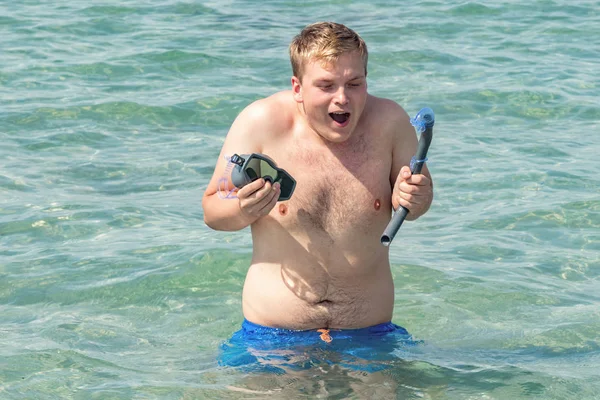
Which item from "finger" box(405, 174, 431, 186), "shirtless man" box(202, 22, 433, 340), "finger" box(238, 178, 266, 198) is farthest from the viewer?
"shirtless man" box(202, 22, 433, 340)

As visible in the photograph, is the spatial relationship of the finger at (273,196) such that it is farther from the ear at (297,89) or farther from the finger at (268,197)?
the ear at (297,89)

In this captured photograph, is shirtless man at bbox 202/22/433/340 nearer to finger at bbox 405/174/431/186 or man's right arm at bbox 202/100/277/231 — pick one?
man's right arm at bbox 202/100/277/231

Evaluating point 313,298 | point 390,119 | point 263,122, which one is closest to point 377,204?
point 390,119

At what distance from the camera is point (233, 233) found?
22.5 ft

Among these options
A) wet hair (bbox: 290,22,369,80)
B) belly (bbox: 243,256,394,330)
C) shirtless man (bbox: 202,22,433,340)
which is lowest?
belly (bbox: 243,256,394,330)

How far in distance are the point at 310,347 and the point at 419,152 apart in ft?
3.37

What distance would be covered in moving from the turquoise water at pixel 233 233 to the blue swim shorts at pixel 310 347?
81 millimetres

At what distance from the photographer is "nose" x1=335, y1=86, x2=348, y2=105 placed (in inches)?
169

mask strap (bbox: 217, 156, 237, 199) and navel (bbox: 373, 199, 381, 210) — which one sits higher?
mask strap (bbox: 217, 156, 237, 199)

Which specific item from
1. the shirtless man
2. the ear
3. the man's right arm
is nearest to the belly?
the shirtless man

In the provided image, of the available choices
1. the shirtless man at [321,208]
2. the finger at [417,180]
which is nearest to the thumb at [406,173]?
the finger at [417,180]

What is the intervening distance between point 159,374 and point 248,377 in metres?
0.57

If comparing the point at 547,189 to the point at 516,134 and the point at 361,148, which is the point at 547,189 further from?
the point at 361,148

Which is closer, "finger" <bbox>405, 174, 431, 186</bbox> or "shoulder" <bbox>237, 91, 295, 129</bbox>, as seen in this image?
"finger" <bbox>405, 174, 431, 186</bbox>
